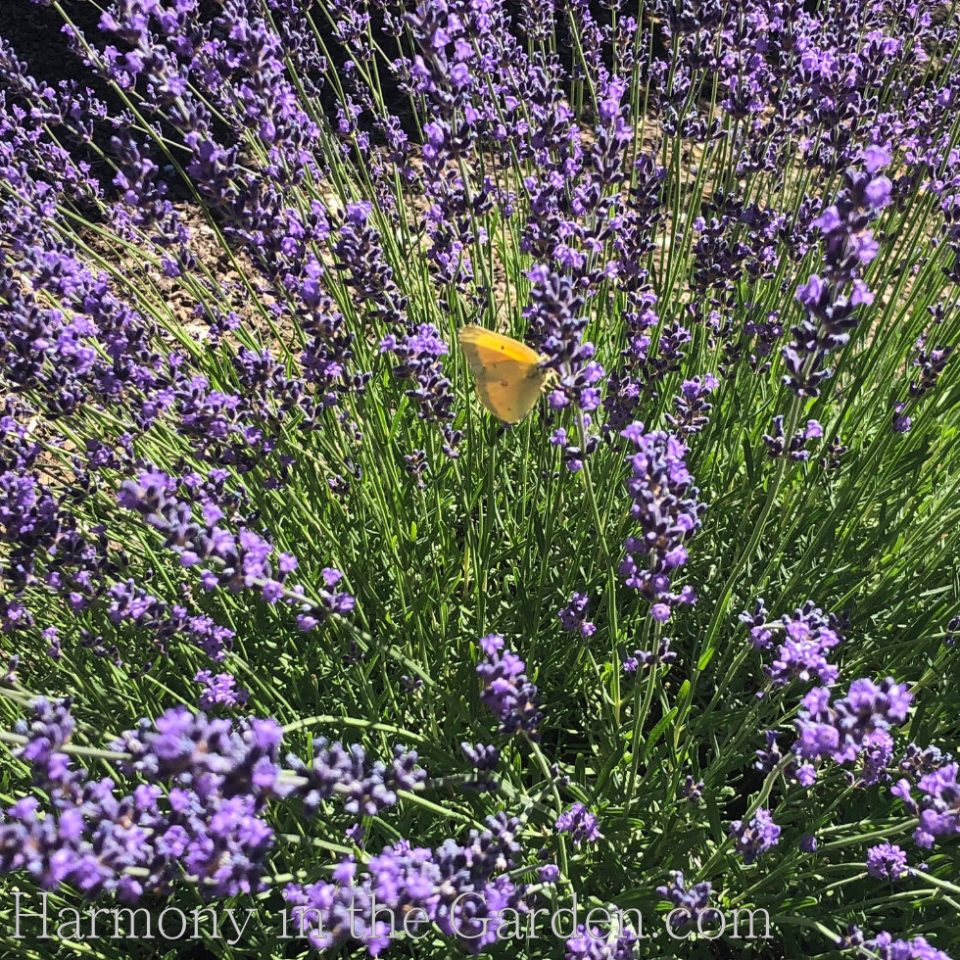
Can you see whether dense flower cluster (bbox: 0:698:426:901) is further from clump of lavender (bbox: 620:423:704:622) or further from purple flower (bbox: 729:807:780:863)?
Answer: purple flower (bbox: 729:807:780:863)

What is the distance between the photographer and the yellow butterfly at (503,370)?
2080 millimetres

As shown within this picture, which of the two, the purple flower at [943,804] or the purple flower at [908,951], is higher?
the purple flower at [943,804]

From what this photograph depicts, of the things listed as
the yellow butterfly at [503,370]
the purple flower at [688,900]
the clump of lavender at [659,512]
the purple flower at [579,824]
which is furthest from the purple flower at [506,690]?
the yellow butterfly at [503,370]

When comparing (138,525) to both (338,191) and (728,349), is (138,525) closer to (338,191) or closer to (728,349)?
(338,191)

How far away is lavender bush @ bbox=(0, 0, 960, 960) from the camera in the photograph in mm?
1630

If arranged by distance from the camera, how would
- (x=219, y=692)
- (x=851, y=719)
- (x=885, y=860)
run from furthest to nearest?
(x=219, y=692) < (x=885, y=860) < (x=851, y=719)

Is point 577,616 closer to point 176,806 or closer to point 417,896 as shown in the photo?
point 417,896

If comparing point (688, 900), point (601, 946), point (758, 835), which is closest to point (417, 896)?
point (601, 946)

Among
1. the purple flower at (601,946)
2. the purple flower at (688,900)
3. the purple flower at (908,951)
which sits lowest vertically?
the purple flower at (601,946)

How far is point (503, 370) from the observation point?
217 cm

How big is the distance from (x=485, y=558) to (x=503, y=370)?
1003 millimetres

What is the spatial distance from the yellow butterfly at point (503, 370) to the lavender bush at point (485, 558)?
0.19 meters

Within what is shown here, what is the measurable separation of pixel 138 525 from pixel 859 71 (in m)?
2.95

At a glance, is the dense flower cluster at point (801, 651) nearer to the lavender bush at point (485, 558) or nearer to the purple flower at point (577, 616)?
the lavender bush at point (485, 558)
